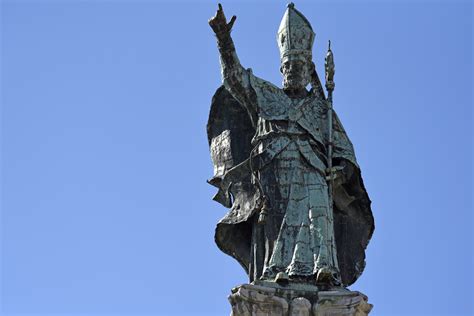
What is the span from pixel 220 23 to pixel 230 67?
788 millimetres

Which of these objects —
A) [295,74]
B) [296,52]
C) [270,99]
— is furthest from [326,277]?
[296,52]

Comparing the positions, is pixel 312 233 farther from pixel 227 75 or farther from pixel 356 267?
pixel 227 75

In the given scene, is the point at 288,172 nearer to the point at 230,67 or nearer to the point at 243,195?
the point at 243,195

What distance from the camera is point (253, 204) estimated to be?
24344 mm

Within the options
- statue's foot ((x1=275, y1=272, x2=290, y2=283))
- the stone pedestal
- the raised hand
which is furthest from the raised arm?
the stone pedestal

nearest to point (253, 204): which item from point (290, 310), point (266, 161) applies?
point (266, 161)

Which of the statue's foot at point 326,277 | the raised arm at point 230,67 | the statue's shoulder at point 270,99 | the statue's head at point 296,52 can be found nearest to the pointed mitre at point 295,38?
the statue's head at point 296,52

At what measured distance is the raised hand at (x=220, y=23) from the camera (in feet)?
80.5

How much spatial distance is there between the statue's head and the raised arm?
0.71 meters

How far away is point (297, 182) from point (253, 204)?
0.74 m

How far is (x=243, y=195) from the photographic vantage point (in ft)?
80.9

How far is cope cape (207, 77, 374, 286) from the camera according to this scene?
24578mm

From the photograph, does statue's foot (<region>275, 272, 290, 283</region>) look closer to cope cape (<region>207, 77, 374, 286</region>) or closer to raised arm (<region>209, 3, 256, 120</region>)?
cope cape (<region>207, 77, 374, 286</region>)

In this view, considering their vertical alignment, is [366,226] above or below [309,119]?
below
